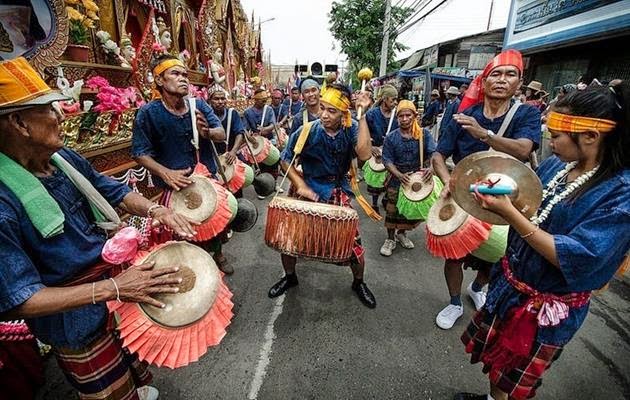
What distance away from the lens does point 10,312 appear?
3.71 ft

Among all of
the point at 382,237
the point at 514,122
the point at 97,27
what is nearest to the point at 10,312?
the point at 514,122

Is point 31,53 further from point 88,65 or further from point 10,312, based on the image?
point 10,312

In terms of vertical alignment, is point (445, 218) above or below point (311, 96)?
below

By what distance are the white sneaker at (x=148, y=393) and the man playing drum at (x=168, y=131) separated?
1543mm

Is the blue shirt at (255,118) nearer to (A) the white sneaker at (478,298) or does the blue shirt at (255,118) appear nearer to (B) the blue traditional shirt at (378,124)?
(B) the blue traditional shirt at (378,124)

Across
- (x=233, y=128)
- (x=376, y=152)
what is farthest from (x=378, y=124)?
(x=233, y=128)

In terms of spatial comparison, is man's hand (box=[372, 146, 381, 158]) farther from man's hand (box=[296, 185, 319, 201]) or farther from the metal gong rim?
the metal gong rim

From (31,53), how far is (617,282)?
7217mm

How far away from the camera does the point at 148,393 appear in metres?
2.20

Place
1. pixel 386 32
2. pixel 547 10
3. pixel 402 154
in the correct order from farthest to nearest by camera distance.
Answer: pixel 386 32 < pixel 547 10 < pixel 402 154

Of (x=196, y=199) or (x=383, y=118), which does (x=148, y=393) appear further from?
(x=383, y=118)

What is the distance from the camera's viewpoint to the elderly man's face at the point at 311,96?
4297mm

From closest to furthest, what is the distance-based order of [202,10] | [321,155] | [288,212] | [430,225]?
[288,212]
[430,225]
[321,155]
[202,10]

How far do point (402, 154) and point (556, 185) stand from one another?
2.77m
